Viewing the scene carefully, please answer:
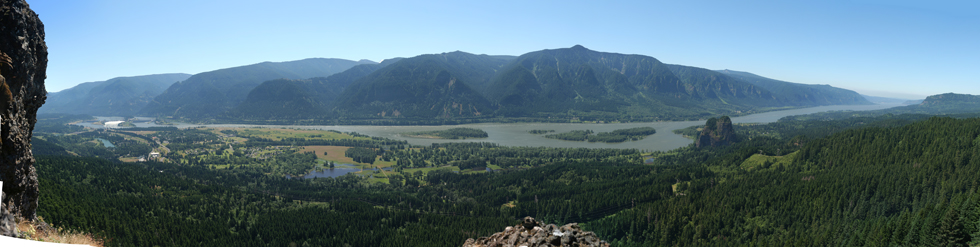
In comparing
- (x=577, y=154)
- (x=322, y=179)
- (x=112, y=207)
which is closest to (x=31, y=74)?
(x=112, y=207)

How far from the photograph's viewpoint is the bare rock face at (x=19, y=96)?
1630cm

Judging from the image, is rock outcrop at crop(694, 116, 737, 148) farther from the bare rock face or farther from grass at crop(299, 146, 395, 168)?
the bare rock face

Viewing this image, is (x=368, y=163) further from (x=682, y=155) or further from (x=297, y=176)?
(x=682, y=155)

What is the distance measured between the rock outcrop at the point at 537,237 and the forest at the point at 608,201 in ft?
177

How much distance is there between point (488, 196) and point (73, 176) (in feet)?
304

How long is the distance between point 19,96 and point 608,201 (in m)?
95.0

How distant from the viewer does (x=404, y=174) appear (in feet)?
468

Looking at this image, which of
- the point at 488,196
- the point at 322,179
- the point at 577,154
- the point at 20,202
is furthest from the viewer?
the point at 577,154

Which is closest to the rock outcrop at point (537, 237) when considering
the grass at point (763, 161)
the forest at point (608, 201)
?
the forest at point (608, 201)

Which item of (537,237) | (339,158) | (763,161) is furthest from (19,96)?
(339,158)

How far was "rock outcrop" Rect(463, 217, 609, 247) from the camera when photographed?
65.5 ft

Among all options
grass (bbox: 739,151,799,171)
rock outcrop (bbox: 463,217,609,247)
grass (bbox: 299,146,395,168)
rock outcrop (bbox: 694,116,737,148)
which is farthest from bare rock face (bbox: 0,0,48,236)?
rock outcrop (bbox: 694,116,737,148)

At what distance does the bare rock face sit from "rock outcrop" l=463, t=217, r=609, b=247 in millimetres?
18923

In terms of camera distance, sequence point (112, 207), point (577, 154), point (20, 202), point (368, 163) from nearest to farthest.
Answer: point (20, 202)
point (112, 207)
point (368, 163)
point (577, 154)
